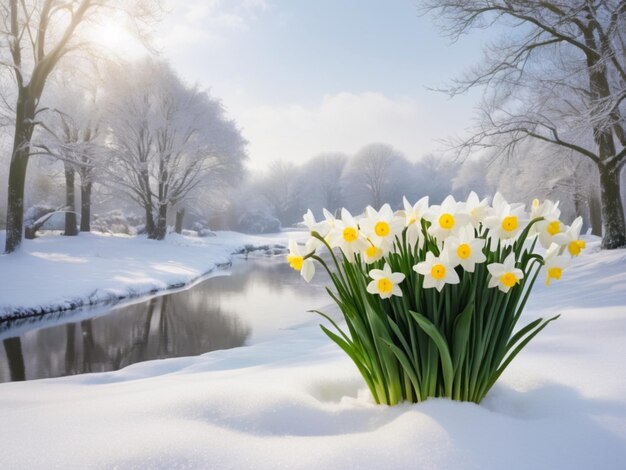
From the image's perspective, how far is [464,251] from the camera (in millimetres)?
1335

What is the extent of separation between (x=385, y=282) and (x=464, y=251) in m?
0.28

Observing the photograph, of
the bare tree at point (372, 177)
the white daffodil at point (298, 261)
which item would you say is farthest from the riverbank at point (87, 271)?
the bare tree at point (372, 177)

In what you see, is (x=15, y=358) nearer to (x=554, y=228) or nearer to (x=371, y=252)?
(x=371, y=252)

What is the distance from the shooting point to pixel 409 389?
151 centimetres

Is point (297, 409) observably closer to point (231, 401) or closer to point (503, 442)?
point (231, 401)

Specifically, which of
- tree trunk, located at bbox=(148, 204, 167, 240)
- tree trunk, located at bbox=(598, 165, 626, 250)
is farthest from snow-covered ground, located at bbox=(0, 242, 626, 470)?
tree trunk, located at bbox=(148, 204, 167, 240)

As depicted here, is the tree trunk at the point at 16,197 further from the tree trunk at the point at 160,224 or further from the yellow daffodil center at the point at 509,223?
the yellow daffodil center at the point at 509,223

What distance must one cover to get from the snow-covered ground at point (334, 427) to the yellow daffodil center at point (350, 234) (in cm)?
60

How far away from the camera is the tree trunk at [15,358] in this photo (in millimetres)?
4332

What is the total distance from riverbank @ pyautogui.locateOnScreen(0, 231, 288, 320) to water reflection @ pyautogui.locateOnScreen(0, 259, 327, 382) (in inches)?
27.7

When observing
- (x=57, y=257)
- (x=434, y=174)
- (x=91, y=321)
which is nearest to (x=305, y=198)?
(x=434, y=174)

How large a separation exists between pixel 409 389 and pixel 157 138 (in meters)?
19.1

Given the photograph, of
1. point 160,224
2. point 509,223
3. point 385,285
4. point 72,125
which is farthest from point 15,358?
point 72,125

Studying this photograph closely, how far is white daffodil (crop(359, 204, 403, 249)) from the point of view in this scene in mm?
1425
